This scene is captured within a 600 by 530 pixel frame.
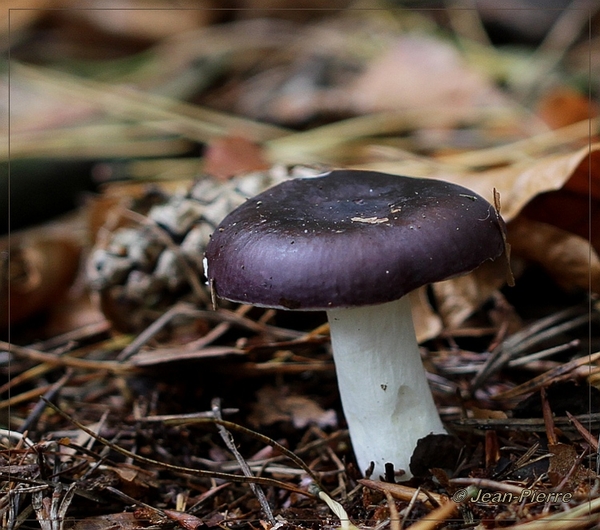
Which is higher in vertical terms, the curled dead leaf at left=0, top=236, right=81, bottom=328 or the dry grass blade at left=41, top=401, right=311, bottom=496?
the dry grass blade at left=41, top=401, right=311, bottom=496

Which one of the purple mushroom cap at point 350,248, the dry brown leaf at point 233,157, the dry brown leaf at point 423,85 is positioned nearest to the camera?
the purple mushroom cap at point 350,248

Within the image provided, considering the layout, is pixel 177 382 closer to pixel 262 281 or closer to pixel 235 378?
pixel 235 378

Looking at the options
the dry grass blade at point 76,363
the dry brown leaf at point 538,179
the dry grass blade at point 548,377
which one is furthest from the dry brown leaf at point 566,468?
the dry grass blade at point 76,363

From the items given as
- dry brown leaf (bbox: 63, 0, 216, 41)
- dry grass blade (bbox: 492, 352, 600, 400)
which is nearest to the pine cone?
dry grass blade (bbox: 492, 352, 600, 400)

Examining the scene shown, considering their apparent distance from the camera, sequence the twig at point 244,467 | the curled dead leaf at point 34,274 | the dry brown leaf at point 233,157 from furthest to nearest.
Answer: the dry brown leaf at point 233,157 < the curled dead leaf at point 34,274 < the twig at point 244,467

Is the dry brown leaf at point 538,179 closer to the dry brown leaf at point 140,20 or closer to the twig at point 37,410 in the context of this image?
the twig at point 37,410

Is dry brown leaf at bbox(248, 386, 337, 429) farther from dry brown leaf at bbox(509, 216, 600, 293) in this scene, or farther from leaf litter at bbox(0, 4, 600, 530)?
→ dry brown leaf at bbox(509, 216, 600, 293)
